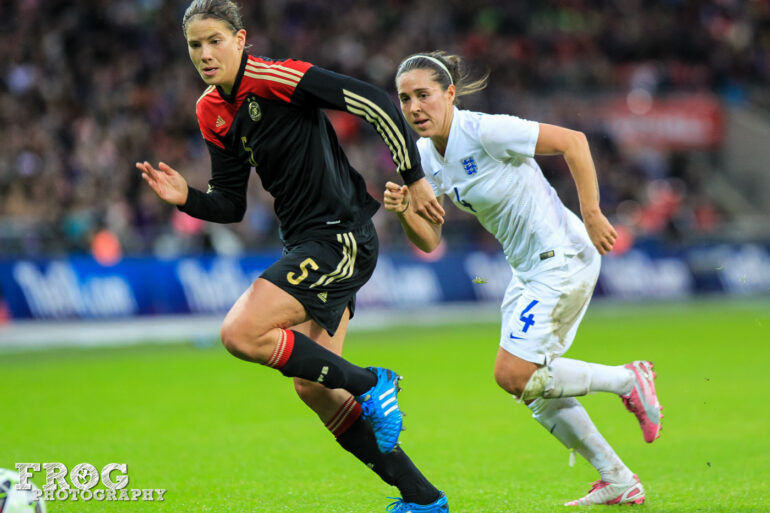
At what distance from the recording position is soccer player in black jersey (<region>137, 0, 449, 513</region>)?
4.94 metres

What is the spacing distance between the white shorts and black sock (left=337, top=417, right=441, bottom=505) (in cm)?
90

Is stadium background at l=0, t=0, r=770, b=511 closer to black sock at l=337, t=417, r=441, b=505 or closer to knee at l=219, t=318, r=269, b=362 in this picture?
black sock at l=337, t=417, r=441, b=505

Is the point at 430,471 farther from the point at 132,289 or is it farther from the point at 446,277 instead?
the point at 446,277

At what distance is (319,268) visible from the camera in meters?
5.08

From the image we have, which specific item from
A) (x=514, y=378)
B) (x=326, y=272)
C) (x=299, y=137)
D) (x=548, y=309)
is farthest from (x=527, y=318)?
(x=299, y=137)

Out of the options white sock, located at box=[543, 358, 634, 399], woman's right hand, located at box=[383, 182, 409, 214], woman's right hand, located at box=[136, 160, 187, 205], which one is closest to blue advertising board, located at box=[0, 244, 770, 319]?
white sock, located at box=[543, 358, 634, 399]

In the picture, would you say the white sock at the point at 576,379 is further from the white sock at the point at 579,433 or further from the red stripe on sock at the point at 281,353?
the red stripe on sock at the point at 281,353

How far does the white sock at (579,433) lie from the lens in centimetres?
572

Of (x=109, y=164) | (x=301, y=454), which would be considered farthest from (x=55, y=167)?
(x=301, y=454)

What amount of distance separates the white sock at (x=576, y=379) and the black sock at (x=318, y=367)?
1147 millimetres

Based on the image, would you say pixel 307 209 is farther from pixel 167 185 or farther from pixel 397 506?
pixel 397 506

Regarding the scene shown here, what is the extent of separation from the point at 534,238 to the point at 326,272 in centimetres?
137

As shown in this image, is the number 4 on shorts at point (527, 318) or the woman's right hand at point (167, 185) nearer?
the woman's right hand at point (167, 185)

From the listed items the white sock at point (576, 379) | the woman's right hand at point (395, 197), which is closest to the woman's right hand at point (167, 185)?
the woman's right hand at point (395, 197)
